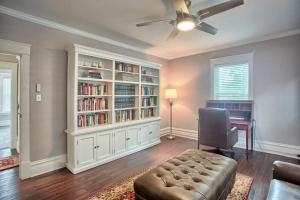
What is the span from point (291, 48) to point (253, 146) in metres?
2.23

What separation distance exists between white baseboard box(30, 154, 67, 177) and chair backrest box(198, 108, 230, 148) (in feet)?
8.99

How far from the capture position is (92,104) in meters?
3.16

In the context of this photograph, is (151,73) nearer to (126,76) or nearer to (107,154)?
(126,76)

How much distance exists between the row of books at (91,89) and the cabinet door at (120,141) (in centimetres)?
91

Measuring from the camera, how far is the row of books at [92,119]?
9.80ft

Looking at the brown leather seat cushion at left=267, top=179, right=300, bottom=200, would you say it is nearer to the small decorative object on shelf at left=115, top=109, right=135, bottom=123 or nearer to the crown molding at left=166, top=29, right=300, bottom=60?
the small decorative object on shelf at left=115, top=109, right=135, bottom=123

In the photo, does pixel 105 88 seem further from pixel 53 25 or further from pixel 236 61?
pixel 236 61

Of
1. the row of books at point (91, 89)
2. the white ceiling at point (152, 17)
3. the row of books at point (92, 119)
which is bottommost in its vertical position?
the row of books at point (92, 119)

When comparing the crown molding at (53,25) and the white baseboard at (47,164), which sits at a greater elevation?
the crown molding at (53,25)

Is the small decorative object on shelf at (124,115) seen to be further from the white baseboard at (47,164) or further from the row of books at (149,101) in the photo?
the white baseboard at (47,164)

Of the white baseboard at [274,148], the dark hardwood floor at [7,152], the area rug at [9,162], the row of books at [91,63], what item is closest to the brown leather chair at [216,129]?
the white baseboard at [274,148]

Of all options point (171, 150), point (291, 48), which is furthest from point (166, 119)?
point (291, 48)

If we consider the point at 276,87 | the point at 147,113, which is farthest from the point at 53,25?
the point at 276,87

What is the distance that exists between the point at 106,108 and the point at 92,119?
1.24 ft
